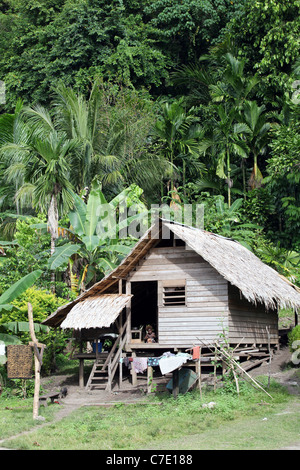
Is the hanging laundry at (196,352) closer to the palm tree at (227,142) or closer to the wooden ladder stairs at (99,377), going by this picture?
the wooden ladder stairs at (99,377)

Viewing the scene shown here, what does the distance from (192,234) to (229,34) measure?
15245mm

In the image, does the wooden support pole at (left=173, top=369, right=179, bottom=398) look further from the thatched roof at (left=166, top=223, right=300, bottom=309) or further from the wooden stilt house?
the thatched roof at (left=166, top=223, right=300, bottom=309)

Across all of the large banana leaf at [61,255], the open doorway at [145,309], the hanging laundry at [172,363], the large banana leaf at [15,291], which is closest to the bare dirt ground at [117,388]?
the hanging laundry at [172,363]

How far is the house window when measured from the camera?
1758 cm

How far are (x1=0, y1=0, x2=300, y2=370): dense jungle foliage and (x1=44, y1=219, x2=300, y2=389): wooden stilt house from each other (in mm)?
1762

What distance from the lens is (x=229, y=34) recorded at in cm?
2995

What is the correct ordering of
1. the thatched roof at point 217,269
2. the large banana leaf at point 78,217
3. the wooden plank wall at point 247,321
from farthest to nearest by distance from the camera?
the large banana leaf at point 78,217 < the wooden plank wall at point 247,321 < the thatched roof at point 217,269

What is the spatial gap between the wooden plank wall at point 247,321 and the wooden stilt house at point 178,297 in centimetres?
3

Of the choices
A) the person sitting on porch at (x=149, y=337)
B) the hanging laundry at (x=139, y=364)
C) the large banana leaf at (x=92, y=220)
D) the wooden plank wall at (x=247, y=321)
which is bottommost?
the hanging laundry at (x=139, y=364)

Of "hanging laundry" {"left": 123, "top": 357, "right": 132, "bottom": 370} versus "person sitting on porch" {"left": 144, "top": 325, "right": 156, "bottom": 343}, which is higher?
"person sitting on porch" {"left": 144, "top": 325, "right": 156, "bottom": 343}

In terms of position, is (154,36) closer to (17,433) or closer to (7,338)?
(7,338)

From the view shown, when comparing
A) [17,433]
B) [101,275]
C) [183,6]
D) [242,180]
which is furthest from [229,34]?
[17,433]

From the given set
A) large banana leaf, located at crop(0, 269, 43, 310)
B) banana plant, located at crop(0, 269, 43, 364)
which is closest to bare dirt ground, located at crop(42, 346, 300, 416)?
banana plant, located at crop(0, 269, 43, 364)

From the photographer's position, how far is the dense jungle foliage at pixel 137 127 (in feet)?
69.9
